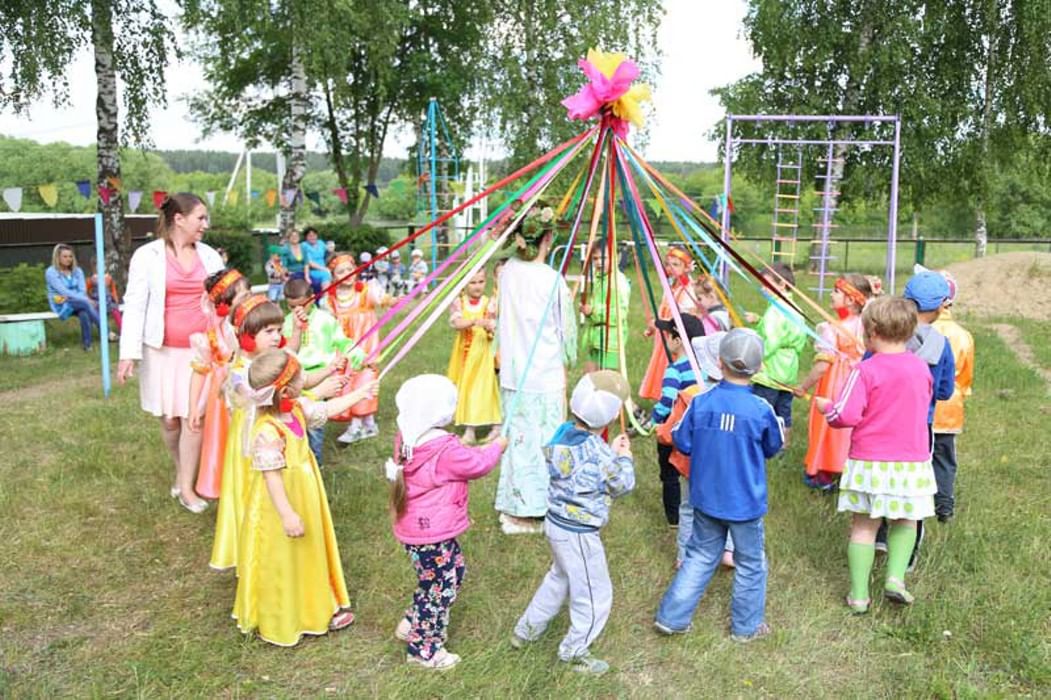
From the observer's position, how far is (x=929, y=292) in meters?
3.75

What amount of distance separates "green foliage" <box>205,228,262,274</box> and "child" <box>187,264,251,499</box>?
14.3 metres

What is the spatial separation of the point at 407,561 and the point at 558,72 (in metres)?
15.8

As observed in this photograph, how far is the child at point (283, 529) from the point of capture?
3.03m

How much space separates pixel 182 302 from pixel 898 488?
3.38 meters

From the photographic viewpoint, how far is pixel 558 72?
1809cm

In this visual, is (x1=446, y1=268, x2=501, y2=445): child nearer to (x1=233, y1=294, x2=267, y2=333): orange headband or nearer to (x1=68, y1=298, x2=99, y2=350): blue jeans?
(x1=233, y1=294, x2=267, y2=333): orange headband

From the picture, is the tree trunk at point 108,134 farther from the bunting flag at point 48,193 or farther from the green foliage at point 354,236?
the green foliage at point 354,236

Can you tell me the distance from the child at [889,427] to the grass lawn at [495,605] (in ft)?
1.24

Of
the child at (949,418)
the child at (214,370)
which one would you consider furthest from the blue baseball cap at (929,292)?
the child at (214,370)

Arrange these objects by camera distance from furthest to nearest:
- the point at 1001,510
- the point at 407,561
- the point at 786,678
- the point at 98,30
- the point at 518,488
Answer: the point at 98,30 < the point at 1001,510 < the point at 518,488 < the point at 407,561 < the point at 786,678

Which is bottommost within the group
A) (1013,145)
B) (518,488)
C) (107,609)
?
(107,609)

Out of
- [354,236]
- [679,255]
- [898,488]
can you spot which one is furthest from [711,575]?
[354,236]

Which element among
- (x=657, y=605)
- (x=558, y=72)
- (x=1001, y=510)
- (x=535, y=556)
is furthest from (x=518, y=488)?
(x=558, y=72)

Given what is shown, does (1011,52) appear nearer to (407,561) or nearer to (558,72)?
(558,72)
